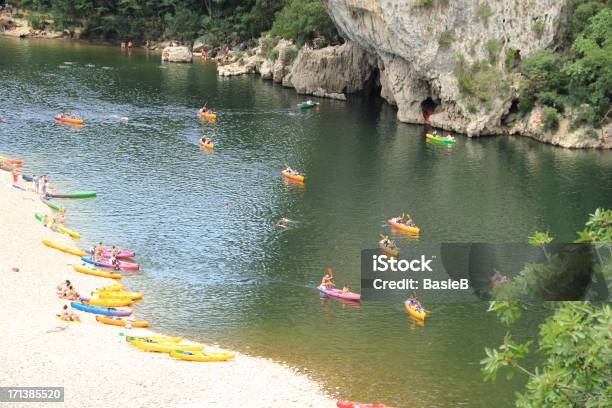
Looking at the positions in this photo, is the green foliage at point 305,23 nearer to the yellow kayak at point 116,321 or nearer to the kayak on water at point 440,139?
the kayak on water at point 440,139

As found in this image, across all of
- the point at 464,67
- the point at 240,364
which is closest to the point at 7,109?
the point at 464,67

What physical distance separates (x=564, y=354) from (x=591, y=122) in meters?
63.8

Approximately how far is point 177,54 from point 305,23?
2741 cm

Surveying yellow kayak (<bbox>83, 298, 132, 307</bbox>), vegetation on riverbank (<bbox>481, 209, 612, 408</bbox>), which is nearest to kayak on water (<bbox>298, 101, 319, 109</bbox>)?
yellow kayak (<bbox>83, 298, 132, 307</bbox>)

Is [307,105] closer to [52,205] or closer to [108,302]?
[52,205]

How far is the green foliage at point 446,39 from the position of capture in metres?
85.2

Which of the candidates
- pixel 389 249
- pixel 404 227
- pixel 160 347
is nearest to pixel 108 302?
pixel 160 347

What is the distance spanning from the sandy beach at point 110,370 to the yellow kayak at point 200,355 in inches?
12.0

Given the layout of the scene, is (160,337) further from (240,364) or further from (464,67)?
(464,67)

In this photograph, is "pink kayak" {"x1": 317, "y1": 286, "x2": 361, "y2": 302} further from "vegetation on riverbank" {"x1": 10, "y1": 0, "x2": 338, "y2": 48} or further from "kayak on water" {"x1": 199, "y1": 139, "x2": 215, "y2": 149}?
"vegetation on riverbank" {"x1": 10, "y1": 0, "x2": 338, "y2": 48}

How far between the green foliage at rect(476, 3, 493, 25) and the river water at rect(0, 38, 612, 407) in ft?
34.2

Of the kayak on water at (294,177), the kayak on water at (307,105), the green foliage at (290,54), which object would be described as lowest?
the kayak on water at (294,177)

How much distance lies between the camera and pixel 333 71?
107125 mm

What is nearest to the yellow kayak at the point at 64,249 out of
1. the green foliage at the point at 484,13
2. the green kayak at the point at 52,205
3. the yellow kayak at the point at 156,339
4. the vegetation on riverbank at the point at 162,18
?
the green kayak at the point at 52,205
